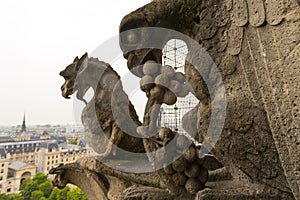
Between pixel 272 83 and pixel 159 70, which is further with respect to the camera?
pixel 159 70

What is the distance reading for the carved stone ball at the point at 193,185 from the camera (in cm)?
107

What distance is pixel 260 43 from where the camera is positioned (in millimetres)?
879

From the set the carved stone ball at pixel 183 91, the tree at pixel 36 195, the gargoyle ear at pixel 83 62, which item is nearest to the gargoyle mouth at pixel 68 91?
the gargoyle ear at pixel 83 62

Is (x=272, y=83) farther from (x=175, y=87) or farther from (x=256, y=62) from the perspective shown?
(x=175, y=87)

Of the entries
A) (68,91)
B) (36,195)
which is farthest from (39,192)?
(68,91)

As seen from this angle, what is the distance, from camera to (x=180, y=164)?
3.47 feet

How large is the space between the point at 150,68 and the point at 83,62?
1014 mm

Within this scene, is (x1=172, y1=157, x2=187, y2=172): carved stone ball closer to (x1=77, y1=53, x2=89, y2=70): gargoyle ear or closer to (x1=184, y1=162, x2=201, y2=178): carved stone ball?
(x1=184, y1=162, x2=201, y2=178): carved stone ball

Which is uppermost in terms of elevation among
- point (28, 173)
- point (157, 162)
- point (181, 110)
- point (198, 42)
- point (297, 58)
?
point (198, 42)

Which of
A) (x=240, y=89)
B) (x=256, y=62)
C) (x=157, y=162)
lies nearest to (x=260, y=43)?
(x=256, y=62)

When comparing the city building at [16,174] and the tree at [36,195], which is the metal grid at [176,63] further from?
the city building at [16,174]

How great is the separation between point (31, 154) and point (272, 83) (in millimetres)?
26229

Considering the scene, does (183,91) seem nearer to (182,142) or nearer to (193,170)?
(182,142)

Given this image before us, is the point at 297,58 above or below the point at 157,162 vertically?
above
